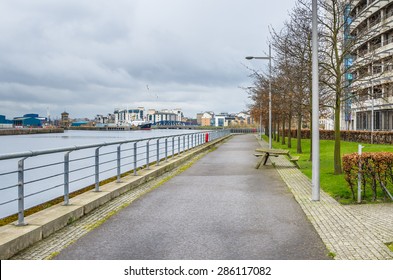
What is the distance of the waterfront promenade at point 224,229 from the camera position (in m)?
5.68

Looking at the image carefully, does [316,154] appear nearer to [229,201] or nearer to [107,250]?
[229,201]

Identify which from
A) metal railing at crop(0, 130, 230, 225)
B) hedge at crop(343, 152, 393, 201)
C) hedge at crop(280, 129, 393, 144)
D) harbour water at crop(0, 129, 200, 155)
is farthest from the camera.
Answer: harbour water at crop(0, 129, 200, 155)

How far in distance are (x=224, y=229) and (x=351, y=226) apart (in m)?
2.05

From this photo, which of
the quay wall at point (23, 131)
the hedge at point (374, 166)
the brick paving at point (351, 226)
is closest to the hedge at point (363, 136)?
the brick paving at point (351, 226)

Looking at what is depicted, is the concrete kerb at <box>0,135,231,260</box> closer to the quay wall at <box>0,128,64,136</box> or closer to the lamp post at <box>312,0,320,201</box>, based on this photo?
the lamp post at <box>312,0,320,201</box>

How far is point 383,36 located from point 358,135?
2176 centimetres

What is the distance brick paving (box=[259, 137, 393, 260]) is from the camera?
5657mm

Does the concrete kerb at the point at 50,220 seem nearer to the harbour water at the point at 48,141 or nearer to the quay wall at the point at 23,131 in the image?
the harbour water at the point at 48,141

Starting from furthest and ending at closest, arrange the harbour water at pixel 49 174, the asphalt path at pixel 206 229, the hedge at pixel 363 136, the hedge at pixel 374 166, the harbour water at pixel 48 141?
the harbour water at pixel 48 141 → the hedge at pixel 363 136 → the harbour water at pixel 49 174 → the hedge at pixel 374 166 → the asphalt path at pixel 206 229

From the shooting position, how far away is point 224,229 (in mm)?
7043

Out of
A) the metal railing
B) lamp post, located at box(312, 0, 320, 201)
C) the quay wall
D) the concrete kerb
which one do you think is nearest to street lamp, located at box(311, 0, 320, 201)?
lamp post, located at box(312, 0, 320, 201)

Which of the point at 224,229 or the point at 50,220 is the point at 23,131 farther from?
the point at 224,229

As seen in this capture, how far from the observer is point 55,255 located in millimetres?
5590

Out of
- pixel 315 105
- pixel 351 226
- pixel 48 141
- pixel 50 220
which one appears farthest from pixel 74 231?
pixel 48 141
